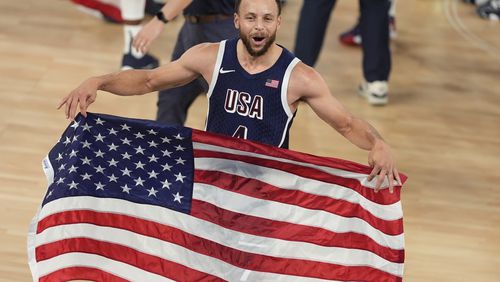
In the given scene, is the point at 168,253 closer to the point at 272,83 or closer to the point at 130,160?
the point at 130,160

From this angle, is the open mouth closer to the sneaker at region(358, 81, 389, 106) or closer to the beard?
the beard

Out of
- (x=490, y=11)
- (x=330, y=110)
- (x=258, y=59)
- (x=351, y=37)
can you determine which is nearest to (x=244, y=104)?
(x=258, y=59)

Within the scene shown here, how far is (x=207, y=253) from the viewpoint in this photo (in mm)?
4613

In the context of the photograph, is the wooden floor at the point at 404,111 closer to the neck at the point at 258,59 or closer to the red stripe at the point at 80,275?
the red stripe at the point at 80,275

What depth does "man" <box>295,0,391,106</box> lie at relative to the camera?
7316mm

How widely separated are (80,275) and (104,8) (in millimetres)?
3793

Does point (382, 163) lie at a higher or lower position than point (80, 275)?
higher

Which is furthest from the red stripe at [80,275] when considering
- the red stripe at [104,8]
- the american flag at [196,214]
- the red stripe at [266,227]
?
the red stripe at [104,8]

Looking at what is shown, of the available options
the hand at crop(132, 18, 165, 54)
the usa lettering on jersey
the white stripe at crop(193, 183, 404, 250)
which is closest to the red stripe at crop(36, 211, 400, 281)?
the white stripe at crop(193, 183, 404, 250)

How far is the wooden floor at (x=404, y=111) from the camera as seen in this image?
5.85 meters

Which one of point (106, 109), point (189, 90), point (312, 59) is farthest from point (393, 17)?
point (189, 90)

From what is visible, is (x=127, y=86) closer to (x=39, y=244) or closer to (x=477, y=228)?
(x=39, y=244)

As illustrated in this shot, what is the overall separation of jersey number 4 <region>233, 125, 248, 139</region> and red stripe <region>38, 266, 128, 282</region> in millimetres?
716

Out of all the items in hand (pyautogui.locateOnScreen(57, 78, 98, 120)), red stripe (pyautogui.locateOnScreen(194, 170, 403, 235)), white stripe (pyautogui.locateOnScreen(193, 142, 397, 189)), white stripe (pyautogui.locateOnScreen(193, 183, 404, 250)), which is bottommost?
white stripe (pyautogui.locateOnScreen(193, 183, 404, 250))
